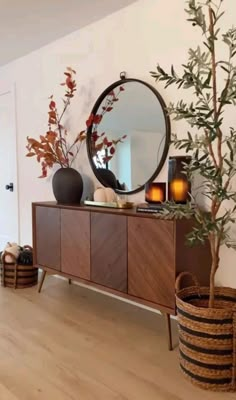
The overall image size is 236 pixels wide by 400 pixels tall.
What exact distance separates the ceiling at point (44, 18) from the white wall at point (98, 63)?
0.30 ft

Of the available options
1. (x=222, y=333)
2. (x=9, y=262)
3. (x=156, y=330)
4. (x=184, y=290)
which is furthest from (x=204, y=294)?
(x=9, y=262)

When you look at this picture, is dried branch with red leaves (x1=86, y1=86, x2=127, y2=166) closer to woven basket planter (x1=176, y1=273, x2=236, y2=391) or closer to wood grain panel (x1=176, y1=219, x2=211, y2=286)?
wood grain panel (x1=176, y1=219, x2=211, y2=286)

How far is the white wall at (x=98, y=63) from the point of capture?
8.73 ft

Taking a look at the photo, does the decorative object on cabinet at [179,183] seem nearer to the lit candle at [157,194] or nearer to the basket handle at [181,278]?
the lit candle at [157,194]

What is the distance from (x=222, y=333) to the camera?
6.22 ft

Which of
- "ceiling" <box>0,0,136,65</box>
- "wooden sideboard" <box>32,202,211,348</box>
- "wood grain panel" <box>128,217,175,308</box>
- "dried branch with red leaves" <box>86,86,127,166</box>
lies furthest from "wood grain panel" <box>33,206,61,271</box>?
"ceiling" <box>0,0,136,65</box>

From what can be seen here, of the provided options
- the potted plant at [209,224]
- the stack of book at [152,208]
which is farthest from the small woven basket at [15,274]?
the potted plant at [209,224]

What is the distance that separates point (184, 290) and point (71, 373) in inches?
30.4

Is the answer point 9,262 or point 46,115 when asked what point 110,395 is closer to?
point 9,262

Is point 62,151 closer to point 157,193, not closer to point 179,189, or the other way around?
point 157,193

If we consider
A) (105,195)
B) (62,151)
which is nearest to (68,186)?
(105,195)

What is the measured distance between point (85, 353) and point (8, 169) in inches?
114

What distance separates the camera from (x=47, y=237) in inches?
129

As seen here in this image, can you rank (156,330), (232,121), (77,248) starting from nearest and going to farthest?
(232,121) → (156,330) → (77,248)
